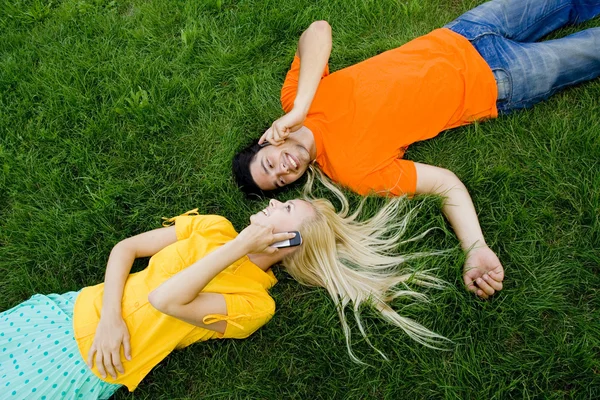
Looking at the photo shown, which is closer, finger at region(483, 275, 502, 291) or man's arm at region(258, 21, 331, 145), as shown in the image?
finger at region(483, 275, 502, 291)

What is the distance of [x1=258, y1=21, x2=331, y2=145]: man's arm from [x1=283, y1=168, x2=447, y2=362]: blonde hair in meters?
0.59

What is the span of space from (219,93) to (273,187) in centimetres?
117

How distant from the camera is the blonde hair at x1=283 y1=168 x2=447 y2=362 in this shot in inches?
118

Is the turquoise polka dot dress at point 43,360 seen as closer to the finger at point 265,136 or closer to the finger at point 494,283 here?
the finger at point 265,136

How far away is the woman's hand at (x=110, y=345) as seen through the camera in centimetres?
260

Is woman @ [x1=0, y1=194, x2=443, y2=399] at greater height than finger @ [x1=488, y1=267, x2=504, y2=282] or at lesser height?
greater

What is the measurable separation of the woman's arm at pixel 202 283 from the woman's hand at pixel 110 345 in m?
0.30

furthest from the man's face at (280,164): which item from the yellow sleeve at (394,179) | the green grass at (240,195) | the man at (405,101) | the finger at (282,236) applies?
the finger at (282,236)

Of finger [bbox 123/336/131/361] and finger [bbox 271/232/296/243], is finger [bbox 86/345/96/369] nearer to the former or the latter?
finger [bbox 123/336/131/361]

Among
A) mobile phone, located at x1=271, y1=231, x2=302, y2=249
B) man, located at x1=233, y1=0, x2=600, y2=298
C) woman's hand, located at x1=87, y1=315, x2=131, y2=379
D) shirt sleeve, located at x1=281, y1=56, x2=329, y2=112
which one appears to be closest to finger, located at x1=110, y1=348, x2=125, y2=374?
woman's hand, located at x1=87, y1=315, x2=131, y2=379

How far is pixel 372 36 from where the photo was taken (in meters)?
4.28

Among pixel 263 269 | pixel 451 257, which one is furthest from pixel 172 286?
pixel 451 257

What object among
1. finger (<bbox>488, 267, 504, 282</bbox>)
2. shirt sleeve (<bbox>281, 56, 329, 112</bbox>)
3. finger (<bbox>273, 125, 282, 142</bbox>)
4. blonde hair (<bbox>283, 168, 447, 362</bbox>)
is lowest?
finger (<bbox>488, 267, 504, 282</bbox>)

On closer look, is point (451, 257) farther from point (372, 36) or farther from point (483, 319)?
point (372, 36)
